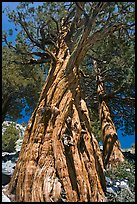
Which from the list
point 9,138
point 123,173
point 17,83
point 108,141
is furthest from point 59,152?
point 9,138

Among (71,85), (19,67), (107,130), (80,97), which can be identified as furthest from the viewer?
(19,67)

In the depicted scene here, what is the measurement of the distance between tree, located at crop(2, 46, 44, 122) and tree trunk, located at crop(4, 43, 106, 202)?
4360 mm

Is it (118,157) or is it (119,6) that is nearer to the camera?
(119,6)

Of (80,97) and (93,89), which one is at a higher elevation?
(93,89)

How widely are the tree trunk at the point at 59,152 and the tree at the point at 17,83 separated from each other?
14.3ft

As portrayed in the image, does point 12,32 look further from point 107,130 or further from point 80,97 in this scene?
point 107,130

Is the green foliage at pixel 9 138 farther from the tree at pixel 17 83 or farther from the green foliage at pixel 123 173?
the green foliage at pixel 123 173

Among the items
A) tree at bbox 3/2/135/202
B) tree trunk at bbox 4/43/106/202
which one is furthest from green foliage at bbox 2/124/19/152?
tree trunk at bbox 4/43/106/202

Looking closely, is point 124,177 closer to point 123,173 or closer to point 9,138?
point 123,173

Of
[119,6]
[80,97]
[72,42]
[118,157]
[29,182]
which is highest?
[119,6]

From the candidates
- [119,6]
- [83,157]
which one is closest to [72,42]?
[119,6]

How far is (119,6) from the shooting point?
675 centimetres

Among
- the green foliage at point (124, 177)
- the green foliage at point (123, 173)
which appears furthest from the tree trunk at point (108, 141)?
the green foliage at point (123, 173)

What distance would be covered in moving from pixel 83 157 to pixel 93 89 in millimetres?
6146
